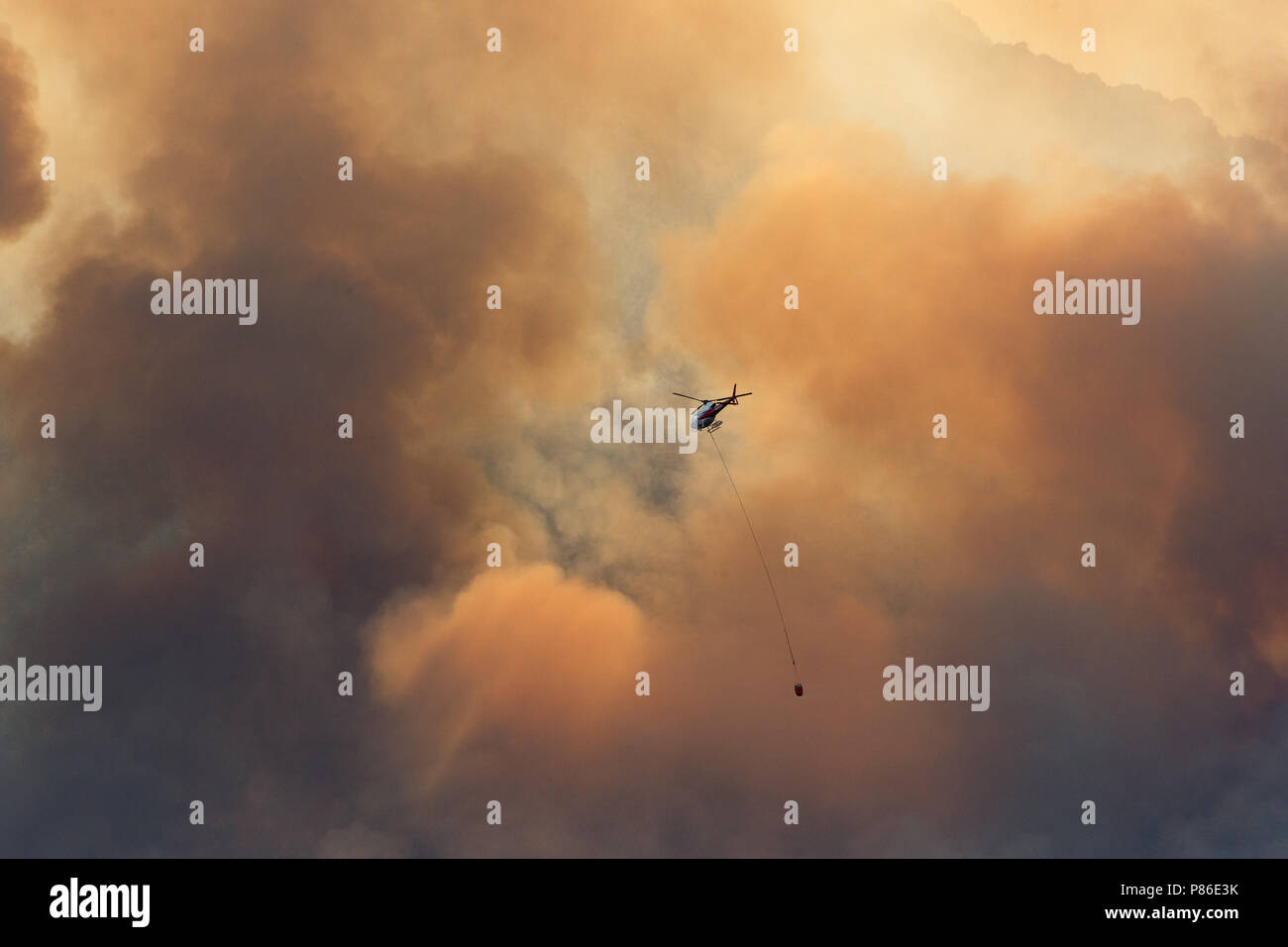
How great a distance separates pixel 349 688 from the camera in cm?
13100

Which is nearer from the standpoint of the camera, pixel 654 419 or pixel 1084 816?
pixel 654 419

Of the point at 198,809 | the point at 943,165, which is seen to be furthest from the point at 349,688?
the point at 943,165

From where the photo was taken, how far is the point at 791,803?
8812cm

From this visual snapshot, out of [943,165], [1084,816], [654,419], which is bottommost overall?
[1084,816]

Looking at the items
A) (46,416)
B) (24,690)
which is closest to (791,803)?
(24,690)

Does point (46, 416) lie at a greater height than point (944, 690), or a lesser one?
greater

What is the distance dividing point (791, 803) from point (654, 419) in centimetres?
3857

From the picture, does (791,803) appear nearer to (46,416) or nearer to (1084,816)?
(1084,816)

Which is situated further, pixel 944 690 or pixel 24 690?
pixel 944 690
